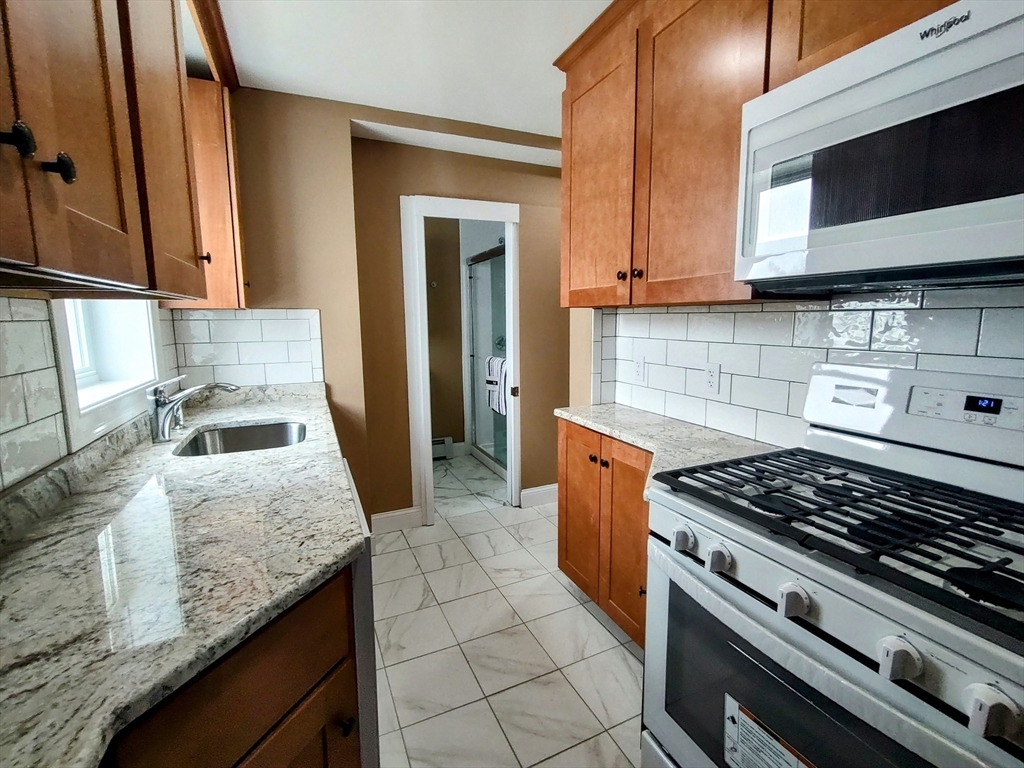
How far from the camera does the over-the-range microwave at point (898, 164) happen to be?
76 centimetres

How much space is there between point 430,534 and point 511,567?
2.11ft

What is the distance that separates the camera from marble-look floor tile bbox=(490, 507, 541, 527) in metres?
3.02

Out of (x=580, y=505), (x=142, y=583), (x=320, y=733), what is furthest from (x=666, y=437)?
(x=142, y=583)

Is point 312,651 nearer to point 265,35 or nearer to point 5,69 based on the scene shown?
point 5,69

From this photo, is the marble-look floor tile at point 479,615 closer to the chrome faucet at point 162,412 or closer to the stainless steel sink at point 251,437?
the stainless steel sink at point 251,437

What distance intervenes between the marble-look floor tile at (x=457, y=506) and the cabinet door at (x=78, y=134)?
2598 mm

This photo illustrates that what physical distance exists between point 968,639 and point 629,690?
1320mm

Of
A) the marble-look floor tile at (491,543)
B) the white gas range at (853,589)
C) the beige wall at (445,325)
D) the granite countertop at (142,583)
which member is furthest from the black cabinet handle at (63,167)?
the beige wall at (445,325)

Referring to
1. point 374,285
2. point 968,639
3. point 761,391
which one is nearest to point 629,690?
point 761,391

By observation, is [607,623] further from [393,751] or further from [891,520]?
[891,520]

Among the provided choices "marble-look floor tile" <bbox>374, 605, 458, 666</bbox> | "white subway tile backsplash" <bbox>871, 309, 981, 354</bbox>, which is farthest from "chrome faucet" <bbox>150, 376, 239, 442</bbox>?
"white subway tile backsplash" <bbox>871, 309, 981, 354</bbox>

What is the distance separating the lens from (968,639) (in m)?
0.59

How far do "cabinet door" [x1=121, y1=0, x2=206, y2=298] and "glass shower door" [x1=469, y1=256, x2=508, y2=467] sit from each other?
2448 mm

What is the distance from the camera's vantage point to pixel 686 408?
1.87 meters
